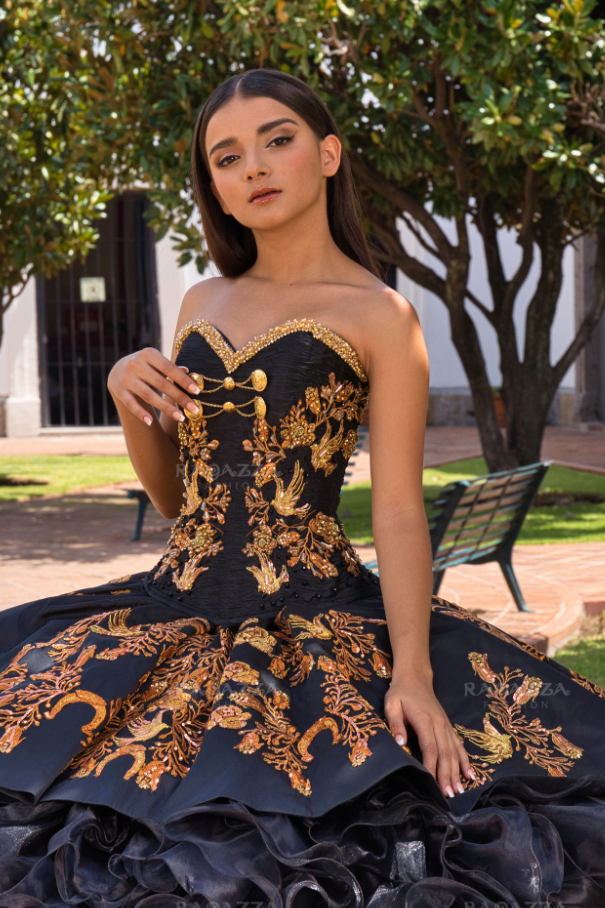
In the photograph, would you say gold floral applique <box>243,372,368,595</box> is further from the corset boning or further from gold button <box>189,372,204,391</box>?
gold button <box>189,372,204,391</box>

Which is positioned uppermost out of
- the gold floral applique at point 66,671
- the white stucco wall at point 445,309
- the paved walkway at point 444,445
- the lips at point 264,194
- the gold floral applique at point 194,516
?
the white stucco wall at point 445,309

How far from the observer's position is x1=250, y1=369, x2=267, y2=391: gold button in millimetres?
2113

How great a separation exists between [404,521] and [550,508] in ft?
24.8

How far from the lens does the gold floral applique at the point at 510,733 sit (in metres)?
1.72

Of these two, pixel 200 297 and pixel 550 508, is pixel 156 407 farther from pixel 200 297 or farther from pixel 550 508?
pixel 550 508

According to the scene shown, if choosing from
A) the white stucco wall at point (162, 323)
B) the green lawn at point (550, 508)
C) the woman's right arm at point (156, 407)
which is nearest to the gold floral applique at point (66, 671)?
the woman's right arm at point (156, 407)

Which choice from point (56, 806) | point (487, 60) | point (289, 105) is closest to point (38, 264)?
point (487, 60)

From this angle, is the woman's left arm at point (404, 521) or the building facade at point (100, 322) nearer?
the woman's left arm at point (404, 521)

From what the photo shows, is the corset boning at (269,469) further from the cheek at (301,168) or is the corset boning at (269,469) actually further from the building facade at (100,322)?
the building facade at (100,322)

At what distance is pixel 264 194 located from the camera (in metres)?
2.15

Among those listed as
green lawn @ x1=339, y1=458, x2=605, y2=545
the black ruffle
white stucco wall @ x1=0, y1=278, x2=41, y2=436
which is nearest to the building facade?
white stucco wall @ x1=0, y1=278, x2=41, y2=436

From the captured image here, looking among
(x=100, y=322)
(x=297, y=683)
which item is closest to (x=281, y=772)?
(x=297, y=683)

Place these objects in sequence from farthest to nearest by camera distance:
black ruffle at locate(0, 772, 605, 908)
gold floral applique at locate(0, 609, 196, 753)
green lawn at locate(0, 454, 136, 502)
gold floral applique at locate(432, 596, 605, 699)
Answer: green lawn at locate(0, 454, 136, 502), gold floral applique at locate(432, 596, 605, 699), gold floral applique at locate(0, 609, 196, 753), black ruffle at locate(0, 772, 605, 908)

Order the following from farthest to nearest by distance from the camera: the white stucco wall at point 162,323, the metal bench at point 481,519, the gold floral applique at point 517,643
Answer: the white stucco wall at point 162,323 < the metal bench at point 481,519 < the gold floral applique at point 517,643
